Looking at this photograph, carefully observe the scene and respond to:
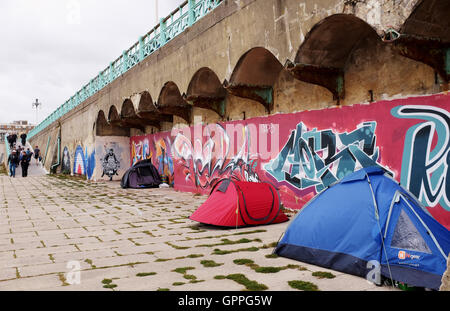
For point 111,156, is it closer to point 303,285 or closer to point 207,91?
point 207,91

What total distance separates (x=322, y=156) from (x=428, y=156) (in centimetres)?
267

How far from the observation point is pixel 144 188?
17250 mm

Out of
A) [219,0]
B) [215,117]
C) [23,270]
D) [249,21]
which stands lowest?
[23,270]

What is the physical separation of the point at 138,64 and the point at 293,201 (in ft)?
32.9

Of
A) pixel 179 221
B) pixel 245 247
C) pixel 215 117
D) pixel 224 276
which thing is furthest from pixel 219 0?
pixel 224 276

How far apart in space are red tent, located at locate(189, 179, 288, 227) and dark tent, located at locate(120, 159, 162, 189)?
9666mm

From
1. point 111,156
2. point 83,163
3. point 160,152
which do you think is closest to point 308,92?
point 160,152

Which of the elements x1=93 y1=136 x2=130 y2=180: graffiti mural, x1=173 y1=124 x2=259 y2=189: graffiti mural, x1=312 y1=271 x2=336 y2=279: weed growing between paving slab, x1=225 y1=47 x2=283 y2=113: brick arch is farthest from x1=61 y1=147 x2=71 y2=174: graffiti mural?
x1=312 y1=271 x2=336 y2=279: weed growing between paving slab

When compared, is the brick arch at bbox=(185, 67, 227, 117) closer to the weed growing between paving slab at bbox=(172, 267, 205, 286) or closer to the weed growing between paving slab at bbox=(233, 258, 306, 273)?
the weed growing between paving slab at bbox=(233, 258, 306, 273)

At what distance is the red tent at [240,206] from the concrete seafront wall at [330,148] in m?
1.56

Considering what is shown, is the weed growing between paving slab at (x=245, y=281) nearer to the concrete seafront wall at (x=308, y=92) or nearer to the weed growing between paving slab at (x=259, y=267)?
the weed growing between paving slab at (x=259, y=267)

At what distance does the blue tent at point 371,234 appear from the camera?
446 cm

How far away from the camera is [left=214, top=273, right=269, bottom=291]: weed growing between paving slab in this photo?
4.43m
